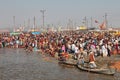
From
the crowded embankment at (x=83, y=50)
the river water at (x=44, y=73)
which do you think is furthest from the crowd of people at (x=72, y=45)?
the river water at (x=44, y=73)

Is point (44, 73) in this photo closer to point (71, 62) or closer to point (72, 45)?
point (71, 62)

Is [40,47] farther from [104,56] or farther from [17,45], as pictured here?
[104,56]

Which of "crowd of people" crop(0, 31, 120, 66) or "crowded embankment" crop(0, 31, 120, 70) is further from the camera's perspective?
"crowd of people" crop(0, 31, 120, 66)

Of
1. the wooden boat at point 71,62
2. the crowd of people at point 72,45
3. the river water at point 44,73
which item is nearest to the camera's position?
the river water at point 44,73

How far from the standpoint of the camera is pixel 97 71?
82.7ft

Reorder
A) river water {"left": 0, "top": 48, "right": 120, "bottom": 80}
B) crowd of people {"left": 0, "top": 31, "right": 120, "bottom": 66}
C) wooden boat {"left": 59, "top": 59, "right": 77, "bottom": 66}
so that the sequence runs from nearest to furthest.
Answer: river water {"left": 0, "top": 48, "right": 120, "bottom": 80}
wooden boat {"left": 59, "top": 59, "right": 77, "bottom": 66}
crowd of people {"left": 0, "top": 31, "right": 120, "bottom": 66}

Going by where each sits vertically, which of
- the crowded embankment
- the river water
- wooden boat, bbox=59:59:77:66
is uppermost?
the crowded embankment

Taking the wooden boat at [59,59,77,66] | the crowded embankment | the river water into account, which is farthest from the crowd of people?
the river water

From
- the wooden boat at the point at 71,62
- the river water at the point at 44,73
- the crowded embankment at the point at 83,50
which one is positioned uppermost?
the crowded embankment at the point at 83,50

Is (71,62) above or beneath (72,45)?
beneath

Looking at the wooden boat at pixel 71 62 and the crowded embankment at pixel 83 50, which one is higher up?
the crowded embankment at pixel 83 50

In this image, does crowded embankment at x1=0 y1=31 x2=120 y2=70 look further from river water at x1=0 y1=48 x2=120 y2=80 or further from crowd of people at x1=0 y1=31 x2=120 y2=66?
river water at x1=0 y1=48 x2=120 y2=80

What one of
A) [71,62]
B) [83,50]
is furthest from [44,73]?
[83,50]

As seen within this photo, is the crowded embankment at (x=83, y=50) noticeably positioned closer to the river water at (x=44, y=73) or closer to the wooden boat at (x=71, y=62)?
the wooden boat at (x=71, y=62)
